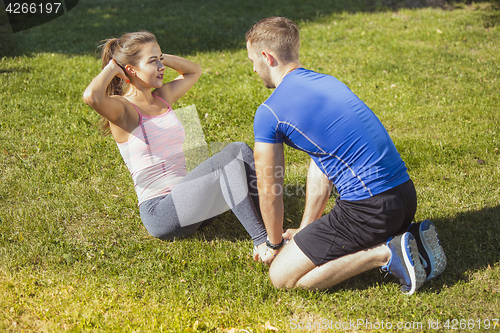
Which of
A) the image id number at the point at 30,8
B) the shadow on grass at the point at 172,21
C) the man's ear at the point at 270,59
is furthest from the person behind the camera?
the image id number at the point at 30,8

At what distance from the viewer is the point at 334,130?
295 cm

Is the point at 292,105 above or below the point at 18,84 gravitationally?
above

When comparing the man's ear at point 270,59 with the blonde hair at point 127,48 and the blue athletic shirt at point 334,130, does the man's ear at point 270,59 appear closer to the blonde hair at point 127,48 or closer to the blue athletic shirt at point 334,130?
the blue athletic shirt at point 334,130

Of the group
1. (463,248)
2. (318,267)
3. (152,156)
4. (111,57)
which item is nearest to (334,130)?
(318,267)

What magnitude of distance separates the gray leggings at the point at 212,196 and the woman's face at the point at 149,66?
0.89 m

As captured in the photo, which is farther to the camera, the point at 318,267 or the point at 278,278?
the point at 278,278

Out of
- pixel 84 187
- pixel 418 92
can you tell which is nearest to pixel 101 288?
pixel 84 187

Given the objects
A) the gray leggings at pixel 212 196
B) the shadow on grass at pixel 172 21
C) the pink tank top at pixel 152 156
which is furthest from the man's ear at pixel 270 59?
the shadow on grass at pixel 172 21

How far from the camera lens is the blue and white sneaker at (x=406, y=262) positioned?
3.13 metres

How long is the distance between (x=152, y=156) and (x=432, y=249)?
7.94ft

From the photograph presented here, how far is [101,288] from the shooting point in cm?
347

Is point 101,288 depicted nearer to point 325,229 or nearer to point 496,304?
point 325,229

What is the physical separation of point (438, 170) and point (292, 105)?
270cm

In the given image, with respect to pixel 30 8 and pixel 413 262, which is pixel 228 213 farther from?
pixel 30 8
